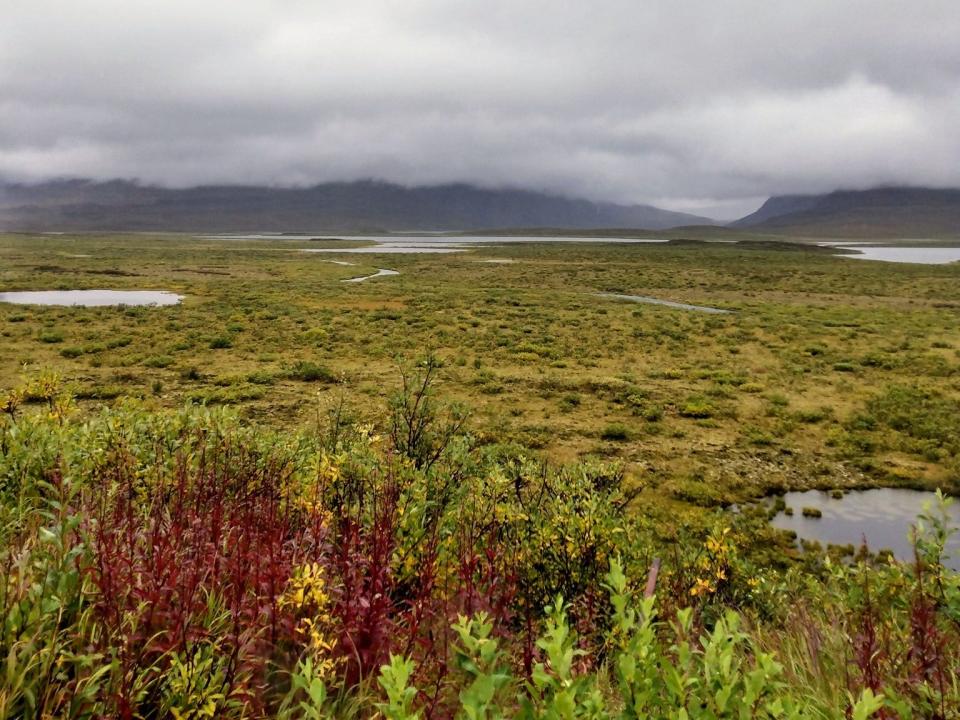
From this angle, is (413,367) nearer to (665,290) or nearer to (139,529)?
(139,529)

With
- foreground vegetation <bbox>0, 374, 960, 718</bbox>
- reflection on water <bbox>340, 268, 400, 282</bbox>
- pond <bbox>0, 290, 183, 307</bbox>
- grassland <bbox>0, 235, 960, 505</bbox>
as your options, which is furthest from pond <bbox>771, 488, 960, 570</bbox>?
reflection on water <bbox>340, 268, 400, 282</bbox>

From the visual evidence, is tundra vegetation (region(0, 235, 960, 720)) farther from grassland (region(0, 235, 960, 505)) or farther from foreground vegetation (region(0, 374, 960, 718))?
grassland (region(0, 235, 960, 505))

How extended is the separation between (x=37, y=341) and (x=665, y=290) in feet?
187

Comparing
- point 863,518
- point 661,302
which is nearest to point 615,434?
point 863,518

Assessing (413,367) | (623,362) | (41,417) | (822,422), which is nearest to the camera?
(41,417)

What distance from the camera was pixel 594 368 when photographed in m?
27.8

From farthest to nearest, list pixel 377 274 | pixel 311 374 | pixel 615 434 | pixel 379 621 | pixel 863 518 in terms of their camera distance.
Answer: pixel 377 274, pixel 311 374, pixel 615 434, pixel 863 518, pixel 379 621

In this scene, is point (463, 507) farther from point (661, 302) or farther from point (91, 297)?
point (91, 297)

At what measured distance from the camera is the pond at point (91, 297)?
43969 millimetres

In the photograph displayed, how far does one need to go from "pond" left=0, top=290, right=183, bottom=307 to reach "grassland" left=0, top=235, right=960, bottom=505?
3.07 m

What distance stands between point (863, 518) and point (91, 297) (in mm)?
55294

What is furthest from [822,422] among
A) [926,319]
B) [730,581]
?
[926,319]

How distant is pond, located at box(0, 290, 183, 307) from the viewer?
4397cm

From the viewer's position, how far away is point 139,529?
Result: 13.7ft
